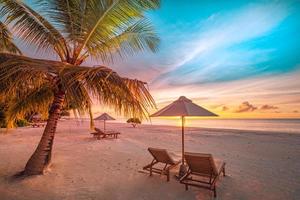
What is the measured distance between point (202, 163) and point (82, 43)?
3932mm

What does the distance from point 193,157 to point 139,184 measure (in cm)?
151

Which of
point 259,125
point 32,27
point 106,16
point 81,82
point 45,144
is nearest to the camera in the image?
point 81,82

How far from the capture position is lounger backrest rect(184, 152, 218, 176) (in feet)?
12.7

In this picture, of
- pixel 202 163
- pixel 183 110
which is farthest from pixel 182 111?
pixel 202 163

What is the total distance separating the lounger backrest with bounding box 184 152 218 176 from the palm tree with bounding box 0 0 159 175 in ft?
4.73

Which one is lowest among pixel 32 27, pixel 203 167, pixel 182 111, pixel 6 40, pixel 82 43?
pixel 203 167

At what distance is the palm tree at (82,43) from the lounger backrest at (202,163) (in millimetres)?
1443

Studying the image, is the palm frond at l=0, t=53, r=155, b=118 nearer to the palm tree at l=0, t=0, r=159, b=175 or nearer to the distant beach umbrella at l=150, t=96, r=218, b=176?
the palm tree at l=0, t=0, r=159, b=175

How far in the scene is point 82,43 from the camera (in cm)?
478

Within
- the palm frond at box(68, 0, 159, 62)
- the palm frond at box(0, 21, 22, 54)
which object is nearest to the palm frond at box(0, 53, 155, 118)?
the palm frond at box(68, 0, 159, 62)

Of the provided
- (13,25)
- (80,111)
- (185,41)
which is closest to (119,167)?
(80,111)

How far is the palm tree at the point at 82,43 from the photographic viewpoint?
3666mm

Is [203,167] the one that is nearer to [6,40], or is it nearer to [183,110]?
[183,110]

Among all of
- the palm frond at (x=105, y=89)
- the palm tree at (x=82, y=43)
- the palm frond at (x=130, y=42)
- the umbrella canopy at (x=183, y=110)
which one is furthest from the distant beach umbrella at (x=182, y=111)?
the palm frond at (x=130, y=42)
